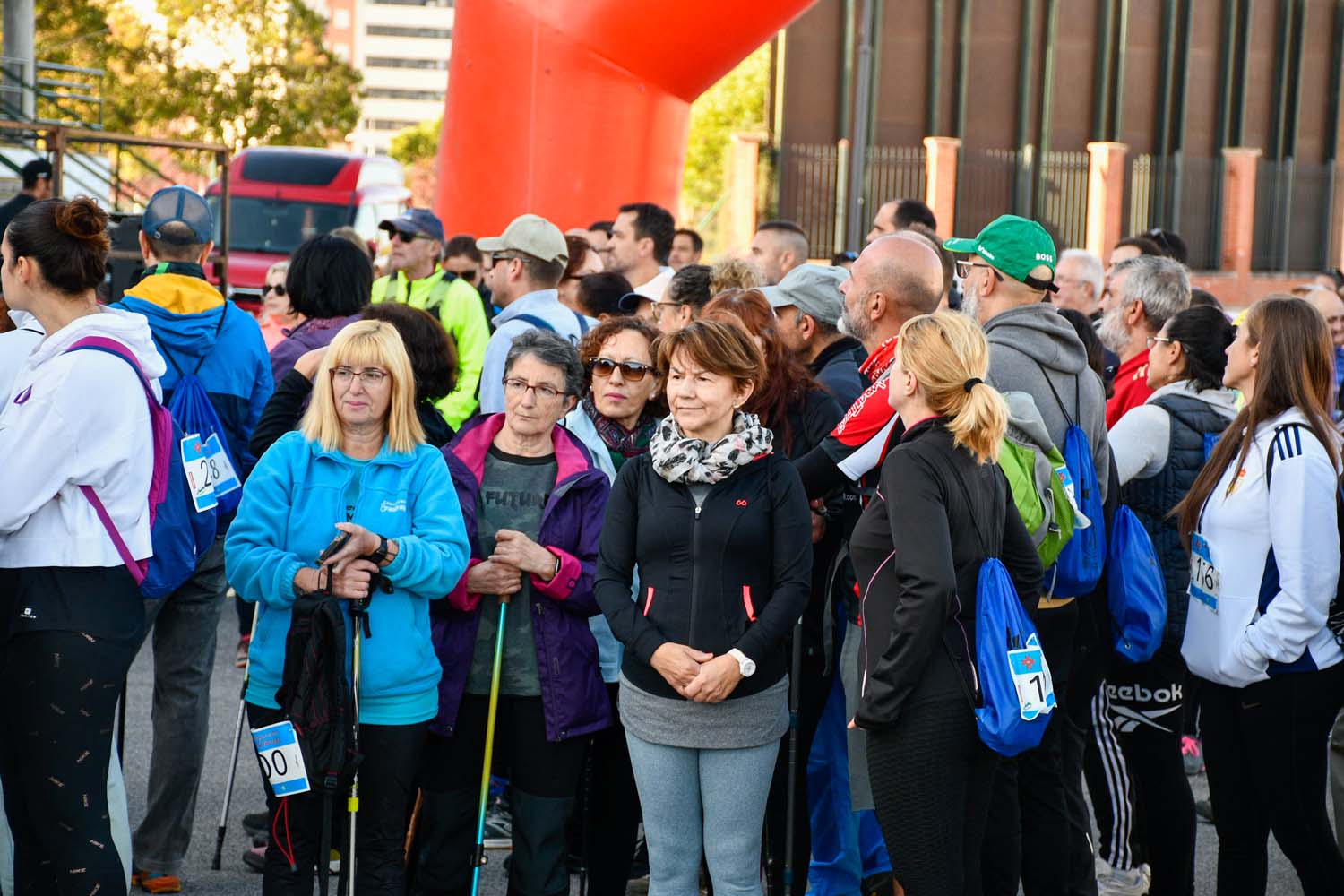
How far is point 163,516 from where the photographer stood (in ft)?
15.0

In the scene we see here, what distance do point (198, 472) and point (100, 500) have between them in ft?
3.08

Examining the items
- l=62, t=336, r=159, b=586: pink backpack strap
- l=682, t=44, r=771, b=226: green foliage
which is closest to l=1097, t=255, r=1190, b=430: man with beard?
l=62, t=336, r=159, b=586: pink backpack strap

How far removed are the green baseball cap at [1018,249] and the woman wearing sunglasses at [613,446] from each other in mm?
1126

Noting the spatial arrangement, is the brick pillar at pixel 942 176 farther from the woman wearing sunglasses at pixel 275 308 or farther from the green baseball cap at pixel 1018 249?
the green baseball cap at pixel 1018 249

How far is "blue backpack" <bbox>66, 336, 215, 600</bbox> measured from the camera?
3.91 metres

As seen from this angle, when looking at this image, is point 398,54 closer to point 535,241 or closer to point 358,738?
point 535,241

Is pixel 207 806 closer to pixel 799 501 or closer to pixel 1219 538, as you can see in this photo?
pixel 799 501

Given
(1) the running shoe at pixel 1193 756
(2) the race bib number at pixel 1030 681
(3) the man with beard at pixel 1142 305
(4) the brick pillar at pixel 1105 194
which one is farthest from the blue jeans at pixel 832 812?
(4) the brick pillar at pixel 1105 194

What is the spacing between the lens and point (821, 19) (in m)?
29.4

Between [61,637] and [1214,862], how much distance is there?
4.39 meters

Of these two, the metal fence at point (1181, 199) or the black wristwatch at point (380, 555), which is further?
the metal fence at point (1181, 199)

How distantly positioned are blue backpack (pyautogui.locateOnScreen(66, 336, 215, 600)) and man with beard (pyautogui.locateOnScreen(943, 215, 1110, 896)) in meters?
2.44

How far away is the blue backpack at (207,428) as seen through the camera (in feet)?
16.3

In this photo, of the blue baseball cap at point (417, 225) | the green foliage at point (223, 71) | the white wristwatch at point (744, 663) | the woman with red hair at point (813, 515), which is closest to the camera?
the white wristwatch at point (744, 663)
